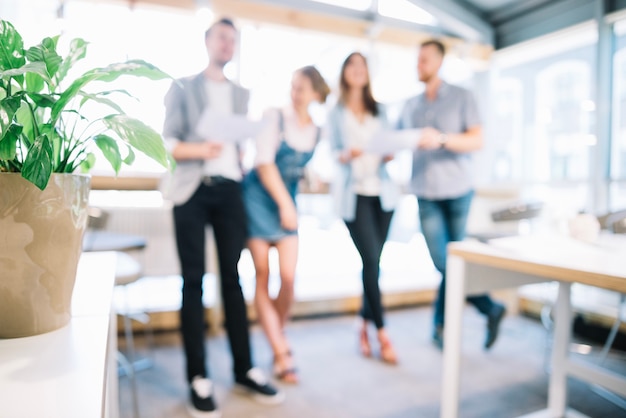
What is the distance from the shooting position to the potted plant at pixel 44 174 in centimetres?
56

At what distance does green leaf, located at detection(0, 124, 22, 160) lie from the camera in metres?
0.55

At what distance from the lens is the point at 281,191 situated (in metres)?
1.93

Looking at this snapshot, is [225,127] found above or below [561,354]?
above

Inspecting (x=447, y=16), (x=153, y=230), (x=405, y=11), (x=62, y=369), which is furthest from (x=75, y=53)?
(x=447, y=16)

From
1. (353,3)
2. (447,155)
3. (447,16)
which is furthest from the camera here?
(447,16)

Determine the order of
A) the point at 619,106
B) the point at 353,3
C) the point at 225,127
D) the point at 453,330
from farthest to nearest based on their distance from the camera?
the point at 353,3 → the point at 619,106 → the point at 225,127 → the point at 453,330

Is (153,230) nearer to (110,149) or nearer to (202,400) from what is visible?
(202,400)

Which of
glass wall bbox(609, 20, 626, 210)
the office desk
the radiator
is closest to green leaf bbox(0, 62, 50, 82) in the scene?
the office desk

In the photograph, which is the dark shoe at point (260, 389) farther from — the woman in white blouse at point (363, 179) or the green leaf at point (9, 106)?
the green leaf at point (9, 106)

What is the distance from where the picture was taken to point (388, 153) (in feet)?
6.92

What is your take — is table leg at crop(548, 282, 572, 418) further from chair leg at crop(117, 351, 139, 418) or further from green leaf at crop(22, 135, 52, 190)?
green leaf at crop(22, 135, 52, 190)

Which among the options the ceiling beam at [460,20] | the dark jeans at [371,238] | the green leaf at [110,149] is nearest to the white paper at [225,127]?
the dark jeans at [371,238]

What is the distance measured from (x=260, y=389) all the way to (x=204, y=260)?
0.59 m

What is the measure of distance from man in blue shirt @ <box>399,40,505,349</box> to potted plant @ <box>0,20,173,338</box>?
1.78m
